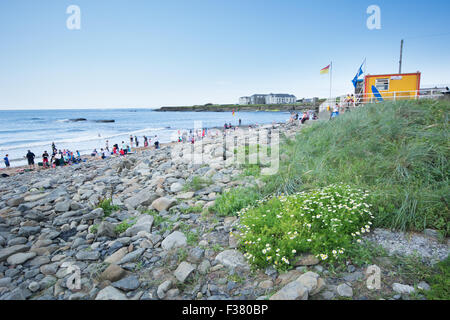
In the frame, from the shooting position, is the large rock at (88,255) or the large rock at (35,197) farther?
the large rock at (35,197)

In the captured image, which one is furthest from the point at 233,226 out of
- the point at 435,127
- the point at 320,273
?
the point at 435,127

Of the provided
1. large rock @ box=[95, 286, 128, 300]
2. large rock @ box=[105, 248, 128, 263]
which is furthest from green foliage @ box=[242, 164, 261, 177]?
large rock @ box=[95, 286, 128, 300]

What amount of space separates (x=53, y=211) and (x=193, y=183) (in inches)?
151

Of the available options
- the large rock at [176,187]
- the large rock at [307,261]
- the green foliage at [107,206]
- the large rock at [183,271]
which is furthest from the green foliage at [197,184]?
the large rock at [307,261]

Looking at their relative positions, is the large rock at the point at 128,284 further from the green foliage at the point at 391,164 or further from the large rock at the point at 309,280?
the green foliage at the point at 391,164

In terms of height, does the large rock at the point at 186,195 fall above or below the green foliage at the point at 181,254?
above

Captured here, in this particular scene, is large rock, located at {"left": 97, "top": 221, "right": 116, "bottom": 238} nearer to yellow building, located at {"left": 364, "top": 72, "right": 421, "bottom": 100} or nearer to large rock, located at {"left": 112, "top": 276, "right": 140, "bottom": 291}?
large rock, located at {"left": 112, "top": 276, "right": 140, "bottom": 291}

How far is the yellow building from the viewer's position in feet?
48.1

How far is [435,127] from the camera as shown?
21.1 feet

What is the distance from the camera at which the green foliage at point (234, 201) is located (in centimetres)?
524

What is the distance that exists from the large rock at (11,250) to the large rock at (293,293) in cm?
480

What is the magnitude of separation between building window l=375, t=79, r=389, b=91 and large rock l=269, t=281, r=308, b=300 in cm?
1713

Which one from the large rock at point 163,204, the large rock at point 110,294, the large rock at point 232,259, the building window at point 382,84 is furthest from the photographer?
the building window at point 382,84
